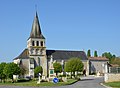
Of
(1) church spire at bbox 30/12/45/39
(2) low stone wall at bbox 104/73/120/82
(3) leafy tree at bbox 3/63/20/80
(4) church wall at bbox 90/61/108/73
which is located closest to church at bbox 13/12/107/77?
(1) church spire at bbox 30/12/45/39

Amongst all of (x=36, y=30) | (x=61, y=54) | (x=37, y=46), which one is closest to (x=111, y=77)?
(x=37, y=46)

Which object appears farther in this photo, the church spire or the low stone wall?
the church spire

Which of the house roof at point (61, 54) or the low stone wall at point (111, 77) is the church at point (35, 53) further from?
the low stone wall at point (111, 77)

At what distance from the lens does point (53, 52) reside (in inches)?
4311

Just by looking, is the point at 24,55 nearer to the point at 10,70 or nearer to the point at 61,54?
the point at 61,54

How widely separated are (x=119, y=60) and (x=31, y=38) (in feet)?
118

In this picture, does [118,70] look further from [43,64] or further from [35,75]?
[43,64]

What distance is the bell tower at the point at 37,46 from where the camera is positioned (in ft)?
332

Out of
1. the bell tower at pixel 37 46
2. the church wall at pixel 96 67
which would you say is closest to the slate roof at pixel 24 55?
the bell tower at pixel 37 46

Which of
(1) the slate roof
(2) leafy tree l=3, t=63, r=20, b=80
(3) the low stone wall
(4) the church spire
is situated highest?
(4) the church spire

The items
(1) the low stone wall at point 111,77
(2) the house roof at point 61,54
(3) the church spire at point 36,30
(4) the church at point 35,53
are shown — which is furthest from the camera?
(2) the house roof at point 61,54

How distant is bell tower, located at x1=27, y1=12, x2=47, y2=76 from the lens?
332ft

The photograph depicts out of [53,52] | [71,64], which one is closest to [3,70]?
[71,64]

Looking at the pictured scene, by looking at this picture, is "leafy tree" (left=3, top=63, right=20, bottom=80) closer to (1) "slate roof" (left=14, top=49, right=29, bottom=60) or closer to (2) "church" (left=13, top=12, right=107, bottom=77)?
(2) "church" (left=13, top=12, right=107, bottom=77)
